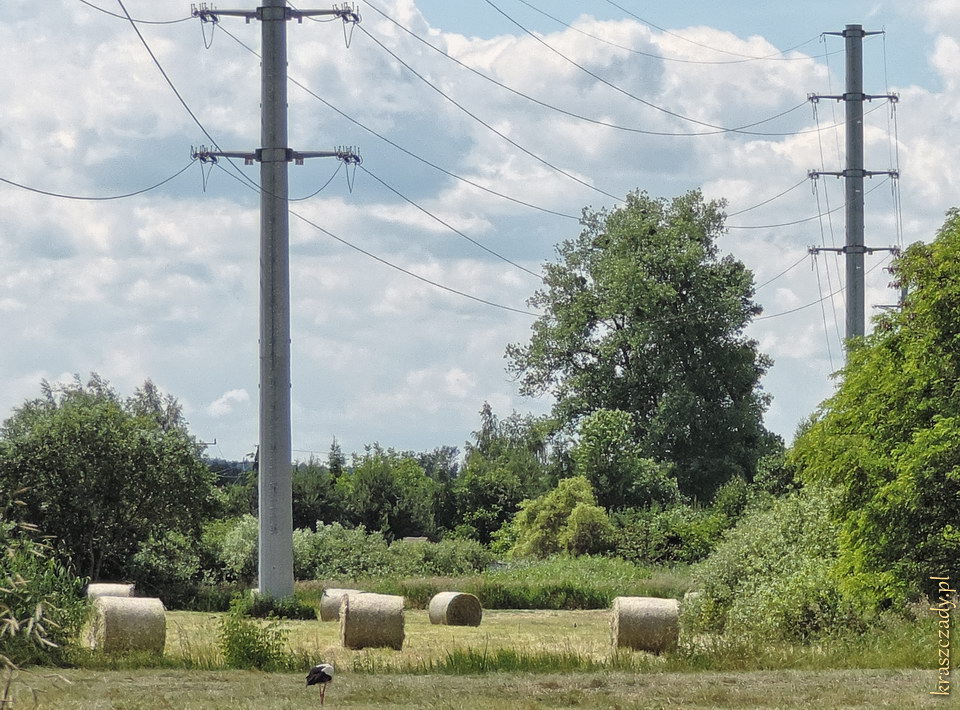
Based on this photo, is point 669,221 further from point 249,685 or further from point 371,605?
point 249,685

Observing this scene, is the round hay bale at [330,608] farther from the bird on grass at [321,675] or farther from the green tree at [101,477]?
the bird on grass at [321,675]

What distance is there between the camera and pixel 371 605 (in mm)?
21516

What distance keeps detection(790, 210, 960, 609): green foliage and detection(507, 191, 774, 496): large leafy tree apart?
4009 centimetres

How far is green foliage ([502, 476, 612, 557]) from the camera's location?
45500mm

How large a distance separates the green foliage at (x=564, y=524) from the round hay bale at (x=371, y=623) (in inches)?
958

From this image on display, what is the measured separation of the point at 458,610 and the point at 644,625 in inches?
265

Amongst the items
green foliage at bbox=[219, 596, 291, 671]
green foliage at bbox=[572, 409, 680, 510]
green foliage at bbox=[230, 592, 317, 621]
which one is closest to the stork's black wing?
green foliage at bbox=[219, 596, 291, 671]

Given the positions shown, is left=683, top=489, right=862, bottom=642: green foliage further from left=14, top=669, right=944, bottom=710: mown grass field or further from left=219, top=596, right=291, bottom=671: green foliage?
left=219, top=596, right=291, bottom=671: green foliage

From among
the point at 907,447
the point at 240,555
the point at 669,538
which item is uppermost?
the point at 907,447

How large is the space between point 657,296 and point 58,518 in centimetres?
3585

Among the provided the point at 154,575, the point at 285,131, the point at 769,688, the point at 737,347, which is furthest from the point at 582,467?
the point at 769,688

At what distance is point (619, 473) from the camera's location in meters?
54.6

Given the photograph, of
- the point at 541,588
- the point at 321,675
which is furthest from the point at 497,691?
the point at 541,588

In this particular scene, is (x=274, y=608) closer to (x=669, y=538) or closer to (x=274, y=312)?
(x=274, y=312)
